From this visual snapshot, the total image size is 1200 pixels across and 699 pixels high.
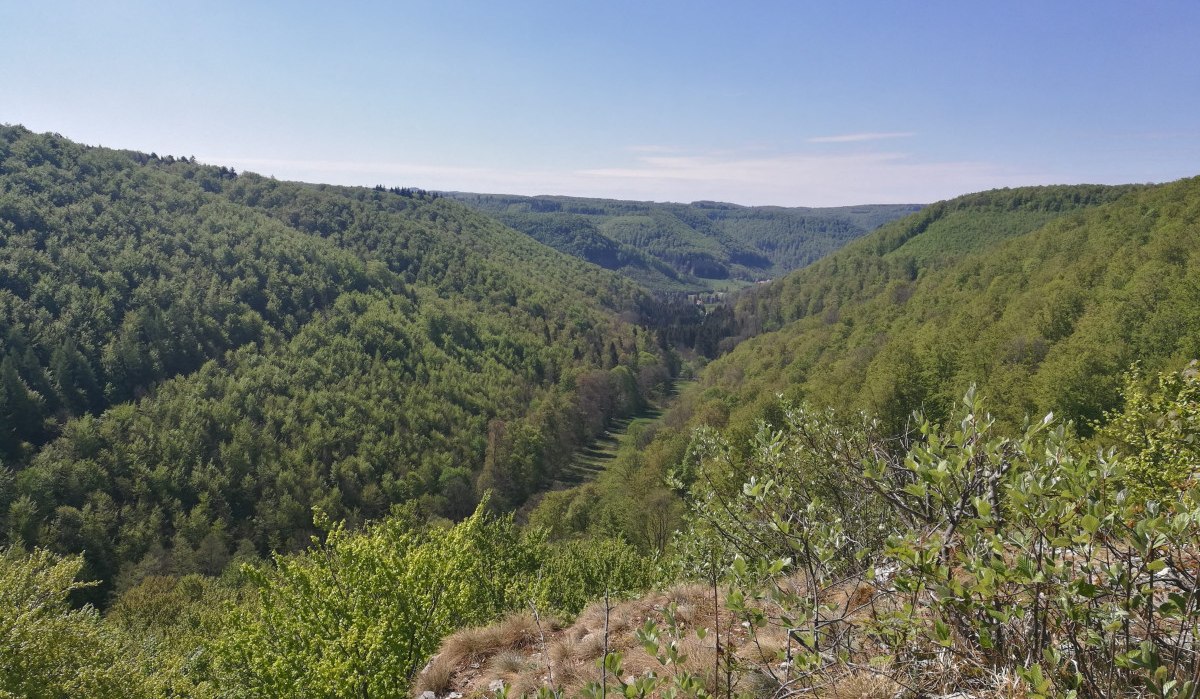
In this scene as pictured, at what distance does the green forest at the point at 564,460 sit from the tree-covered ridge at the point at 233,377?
0.61m

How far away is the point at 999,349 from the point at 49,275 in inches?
5641

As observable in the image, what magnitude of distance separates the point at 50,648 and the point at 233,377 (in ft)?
322

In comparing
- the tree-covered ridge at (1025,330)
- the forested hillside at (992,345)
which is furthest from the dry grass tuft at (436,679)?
the tree-covered ridge at (1025,330)

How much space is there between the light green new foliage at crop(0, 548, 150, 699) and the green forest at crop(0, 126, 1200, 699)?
12 cm

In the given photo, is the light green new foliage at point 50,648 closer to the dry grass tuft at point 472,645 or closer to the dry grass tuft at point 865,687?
the dry grass tuft at point 472,645

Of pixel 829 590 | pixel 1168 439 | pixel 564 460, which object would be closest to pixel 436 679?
pixel 829 590

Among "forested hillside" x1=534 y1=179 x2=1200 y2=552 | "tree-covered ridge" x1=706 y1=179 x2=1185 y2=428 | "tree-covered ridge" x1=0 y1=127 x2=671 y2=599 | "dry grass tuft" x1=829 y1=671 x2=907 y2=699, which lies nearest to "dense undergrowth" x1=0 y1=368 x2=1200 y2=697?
"dry grass tuft" x1=829 y1=671 x2=907 y2=699

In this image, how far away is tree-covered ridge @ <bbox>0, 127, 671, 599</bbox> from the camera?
242 feet

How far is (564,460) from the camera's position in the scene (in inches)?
3939

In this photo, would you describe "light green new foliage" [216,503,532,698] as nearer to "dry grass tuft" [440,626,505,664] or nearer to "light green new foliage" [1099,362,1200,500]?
"dry grass tuft" [440,626,505,664]

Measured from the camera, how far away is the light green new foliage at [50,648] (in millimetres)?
13617

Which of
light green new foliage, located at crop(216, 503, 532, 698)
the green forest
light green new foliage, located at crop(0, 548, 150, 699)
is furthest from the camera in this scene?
light green new foliage, located at crop(0, 548, 150, 699)

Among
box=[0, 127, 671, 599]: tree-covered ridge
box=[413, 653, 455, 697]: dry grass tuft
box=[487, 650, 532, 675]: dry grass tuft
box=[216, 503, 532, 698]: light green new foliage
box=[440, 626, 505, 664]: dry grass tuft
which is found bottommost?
box=[0, 127, 671, 599]: tree-covered ridge

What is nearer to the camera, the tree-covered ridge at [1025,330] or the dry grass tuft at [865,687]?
the dry grass tuft at [865,687]
